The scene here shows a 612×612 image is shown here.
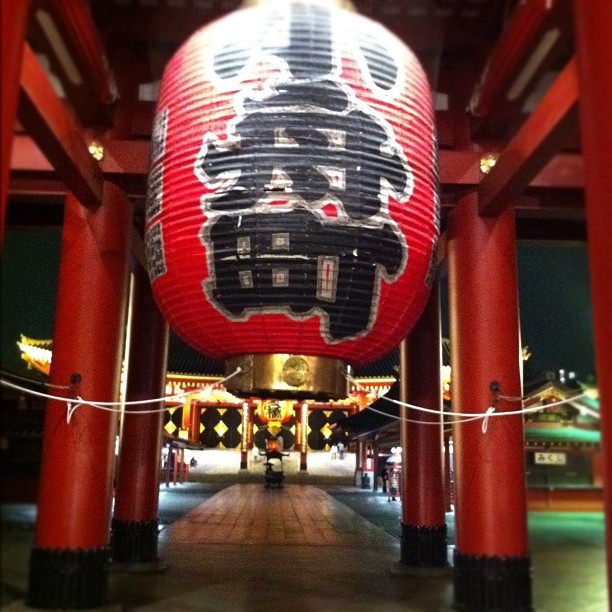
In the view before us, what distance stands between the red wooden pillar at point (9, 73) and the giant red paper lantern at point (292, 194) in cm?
81

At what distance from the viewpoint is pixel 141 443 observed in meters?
6.39

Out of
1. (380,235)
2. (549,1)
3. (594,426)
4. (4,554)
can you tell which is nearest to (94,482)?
(4,554)

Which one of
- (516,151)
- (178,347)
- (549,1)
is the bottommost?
(516,151)

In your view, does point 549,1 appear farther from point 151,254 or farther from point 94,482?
point 94,482

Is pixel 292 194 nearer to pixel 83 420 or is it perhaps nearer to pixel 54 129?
pixel 54 129

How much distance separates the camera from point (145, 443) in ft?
21.0

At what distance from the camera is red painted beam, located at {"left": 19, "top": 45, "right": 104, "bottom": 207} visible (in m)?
2.57

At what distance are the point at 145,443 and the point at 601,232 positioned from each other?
5.28 meters

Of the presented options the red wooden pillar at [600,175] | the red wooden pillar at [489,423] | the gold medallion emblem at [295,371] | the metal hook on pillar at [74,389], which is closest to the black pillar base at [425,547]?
the red wooden pillar at [489,423]

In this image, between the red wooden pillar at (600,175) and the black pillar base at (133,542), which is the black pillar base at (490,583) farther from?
the black pillar base at (133,542)

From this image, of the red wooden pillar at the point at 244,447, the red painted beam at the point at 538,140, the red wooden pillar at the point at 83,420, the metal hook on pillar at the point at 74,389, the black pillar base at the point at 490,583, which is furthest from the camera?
the red wooden pillar at the point at 244,447

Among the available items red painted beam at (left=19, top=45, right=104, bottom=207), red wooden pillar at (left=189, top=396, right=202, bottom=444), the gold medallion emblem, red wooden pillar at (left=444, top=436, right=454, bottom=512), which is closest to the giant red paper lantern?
the gold medallion emblem

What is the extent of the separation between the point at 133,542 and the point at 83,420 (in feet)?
7.62

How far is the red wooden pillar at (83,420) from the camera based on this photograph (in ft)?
13.3
